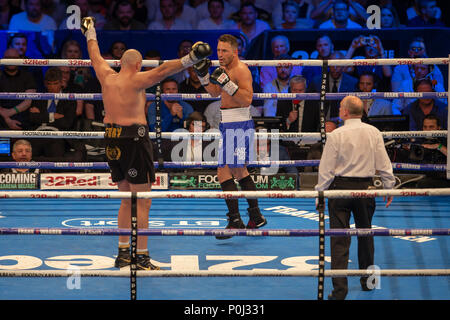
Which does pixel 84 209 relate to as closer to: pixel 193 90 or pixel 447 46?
pixel 193 90

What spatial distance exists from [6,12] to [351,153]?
7913 millimetres

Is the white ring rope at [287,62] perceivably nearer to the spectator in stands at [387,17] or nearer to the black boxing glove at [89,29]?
the black boxing glove at [89,29]

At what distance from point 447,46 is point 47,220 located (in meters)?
6.05

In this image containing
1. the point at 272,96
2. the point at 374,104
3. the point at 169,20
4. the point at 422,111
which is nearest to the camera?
the point at 272,96

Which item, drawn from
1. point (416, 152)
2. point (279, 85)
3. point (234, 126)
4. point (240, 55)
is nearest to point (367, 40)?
point (279, 85)

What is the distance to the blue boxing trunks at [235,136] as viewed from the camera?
590 cm

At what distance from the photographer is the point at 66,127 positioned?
27.4 feet

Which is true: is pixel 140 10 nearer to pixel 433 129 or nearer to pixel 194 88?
pixel 194 88

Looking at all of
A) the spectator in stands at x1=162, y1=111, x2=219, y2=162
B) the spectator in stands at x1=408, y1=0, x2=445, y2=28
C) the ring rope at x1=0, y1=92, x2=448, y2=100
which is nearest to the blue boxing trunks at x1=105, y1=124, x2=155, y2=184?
the ring rope at x1=0, y1=92, x2=448, y2=100

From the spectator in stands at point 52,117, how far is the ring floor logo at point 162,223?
219 cm

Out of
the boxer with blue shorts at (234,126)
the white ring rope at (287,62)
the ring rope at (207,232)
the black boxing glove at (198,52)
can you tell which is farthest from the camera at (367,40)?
the ring rope at (207,232)

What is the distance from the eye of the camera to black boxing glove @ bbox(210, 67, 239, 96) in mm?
5512

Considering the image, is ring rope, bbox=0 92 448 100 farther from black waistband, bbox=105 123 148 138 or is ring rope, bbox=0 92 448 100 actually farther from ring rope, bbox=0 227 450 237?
ring rope, bbox=0 227 450 237

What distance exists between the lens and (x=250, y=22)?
10.3 meters
